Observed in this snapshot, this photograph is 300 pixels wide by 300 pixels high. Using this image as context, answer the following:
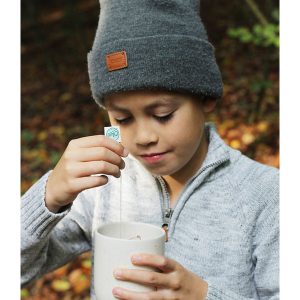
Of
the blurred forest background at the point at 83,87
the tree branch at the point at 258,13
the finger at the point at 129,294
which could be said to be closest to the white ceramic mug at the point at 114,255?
the finger at the point at 129,294

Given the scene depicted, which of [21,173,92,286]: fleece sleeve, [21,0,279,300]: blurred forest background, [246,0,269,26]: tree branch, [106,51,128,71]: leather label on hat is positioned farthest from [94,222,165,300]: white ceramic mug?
[246,0,269,26]: tree branch

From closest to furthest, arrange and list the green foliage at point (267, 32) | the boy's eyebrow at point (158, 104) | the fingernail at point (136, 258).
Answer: the fingernail at point (136, 258) → the boy's eyebrow at point (158, 104) → the green foliage at point (267, 32)

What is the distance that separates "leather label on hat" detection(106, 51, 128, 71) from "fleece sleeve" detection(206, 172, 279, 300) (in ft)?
0.88

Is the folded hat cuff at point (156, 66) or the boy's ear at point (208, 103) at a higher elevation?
the folded hat cuff at point (156, 66)

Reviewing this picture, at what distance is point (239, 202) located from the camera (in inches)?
28.0

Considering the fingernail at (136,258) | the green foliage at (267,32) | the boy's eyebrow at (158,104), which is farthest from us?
the green foliage at (267,32)

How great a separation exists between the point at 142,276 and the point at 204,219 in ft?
0.66

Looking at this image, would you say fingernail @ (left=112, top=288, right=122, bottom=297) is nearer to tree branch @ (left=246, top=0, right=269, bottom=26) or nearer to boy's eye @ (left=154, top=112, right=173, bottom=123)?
boy's eye @ (left=154, top=112, right=173, bottom=123)

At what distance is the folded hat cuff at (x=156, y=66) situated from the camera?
2.08 feet

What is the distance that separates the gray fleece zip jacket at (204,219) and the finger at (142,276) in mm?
122

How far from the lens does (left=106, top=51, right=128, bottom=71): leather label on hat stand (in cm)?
64

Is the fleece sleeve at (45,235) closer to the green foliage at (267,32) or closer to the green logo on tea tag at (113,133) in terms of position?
the green logo on tea tag at (113,133)

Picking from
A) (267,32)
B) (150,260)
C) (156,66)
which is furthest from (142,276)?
(267,32)

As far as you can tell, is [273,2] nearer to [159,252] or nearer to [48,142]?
[48,142]
